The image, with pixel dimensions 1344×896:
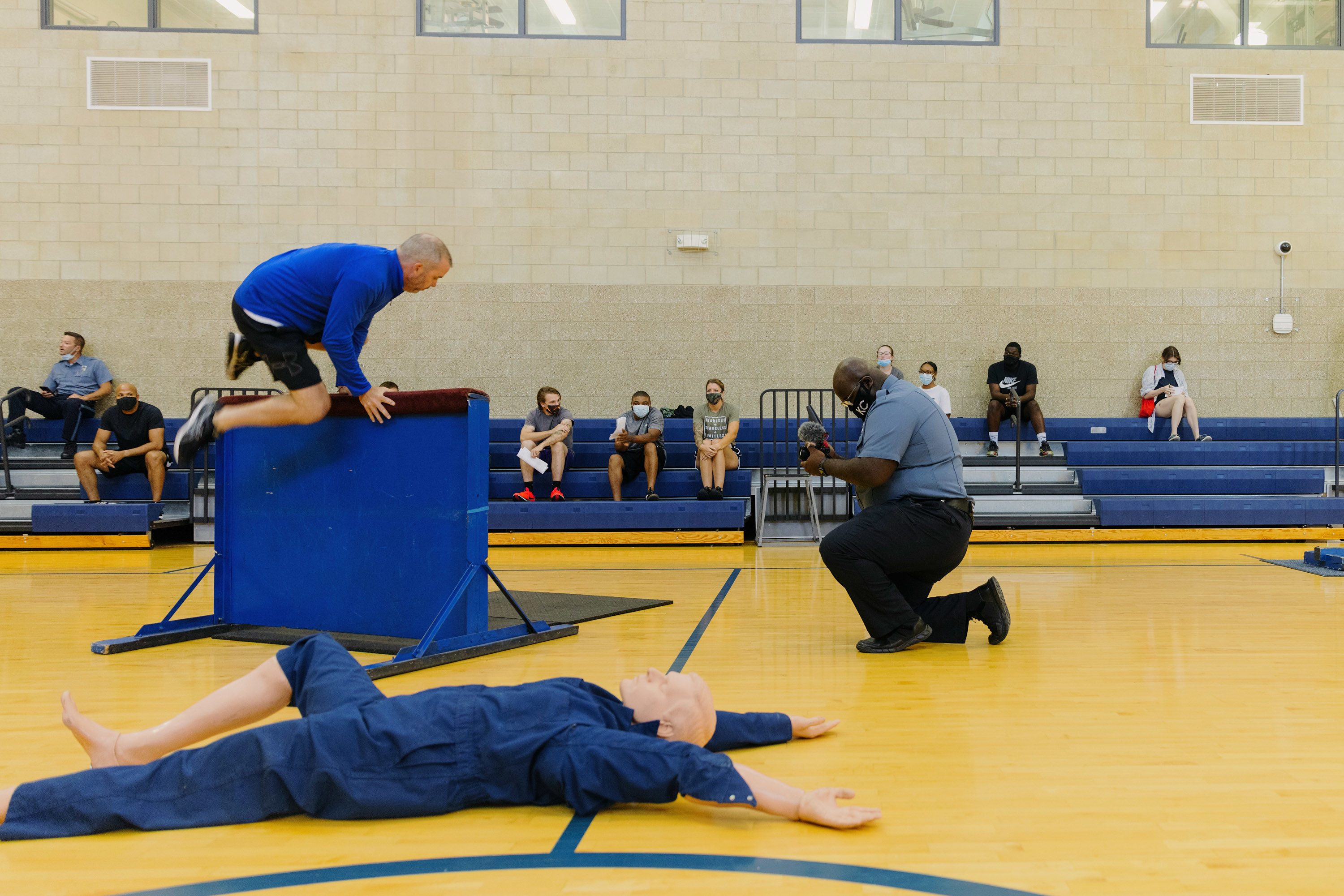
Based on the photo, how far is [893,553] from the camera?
14.3 feet

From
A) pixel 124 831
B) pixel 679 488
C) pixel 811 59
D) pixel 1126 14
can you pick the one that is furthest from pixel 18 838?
pixel 1126 14

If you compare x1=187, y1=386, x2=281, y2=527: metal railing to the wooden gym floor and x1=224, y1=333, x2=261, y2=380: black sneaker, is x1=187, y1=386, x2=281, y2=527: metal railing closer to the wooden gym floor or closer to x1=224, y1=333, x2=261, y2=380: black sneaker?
the wooden gym floor

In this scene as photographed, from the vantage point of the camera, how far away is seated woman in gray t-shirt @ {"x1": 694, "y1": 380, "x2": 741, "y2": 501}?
10148mm

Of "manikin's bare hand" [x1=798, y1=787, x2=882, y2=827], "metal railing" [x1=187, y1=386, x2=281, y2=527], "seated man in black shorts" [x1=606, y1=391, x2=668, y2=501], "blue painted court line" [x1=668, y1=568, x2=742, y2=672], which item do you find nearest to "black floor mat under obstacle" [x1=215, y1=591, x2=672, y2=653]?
"blue painted court line" [x1=668, y1=568, x2=742, y2=672]

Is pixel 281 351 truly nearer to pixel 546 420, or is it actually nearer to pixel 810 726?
pixel 810 726

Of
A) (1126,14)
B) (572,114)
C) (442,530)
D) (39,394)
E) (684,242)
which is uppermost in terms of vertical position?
(1126,14)

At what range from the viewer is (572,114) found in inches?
466

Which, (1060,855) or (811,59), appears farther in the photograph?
(811,59)

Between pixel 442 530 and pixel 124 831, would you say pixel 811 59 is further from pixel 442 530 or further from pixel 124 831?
pixel 124 831

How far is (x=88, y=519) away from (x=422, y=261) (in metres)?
6.76

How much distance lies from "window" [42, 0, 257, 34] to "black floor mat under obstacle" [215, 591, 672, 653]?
8987mm

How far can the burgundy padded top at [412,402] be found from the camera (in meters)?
4.31

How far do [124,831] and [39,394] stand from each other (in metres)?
10.7

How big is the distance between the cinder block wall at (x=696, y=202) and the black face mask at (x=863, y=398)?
7.39 m
